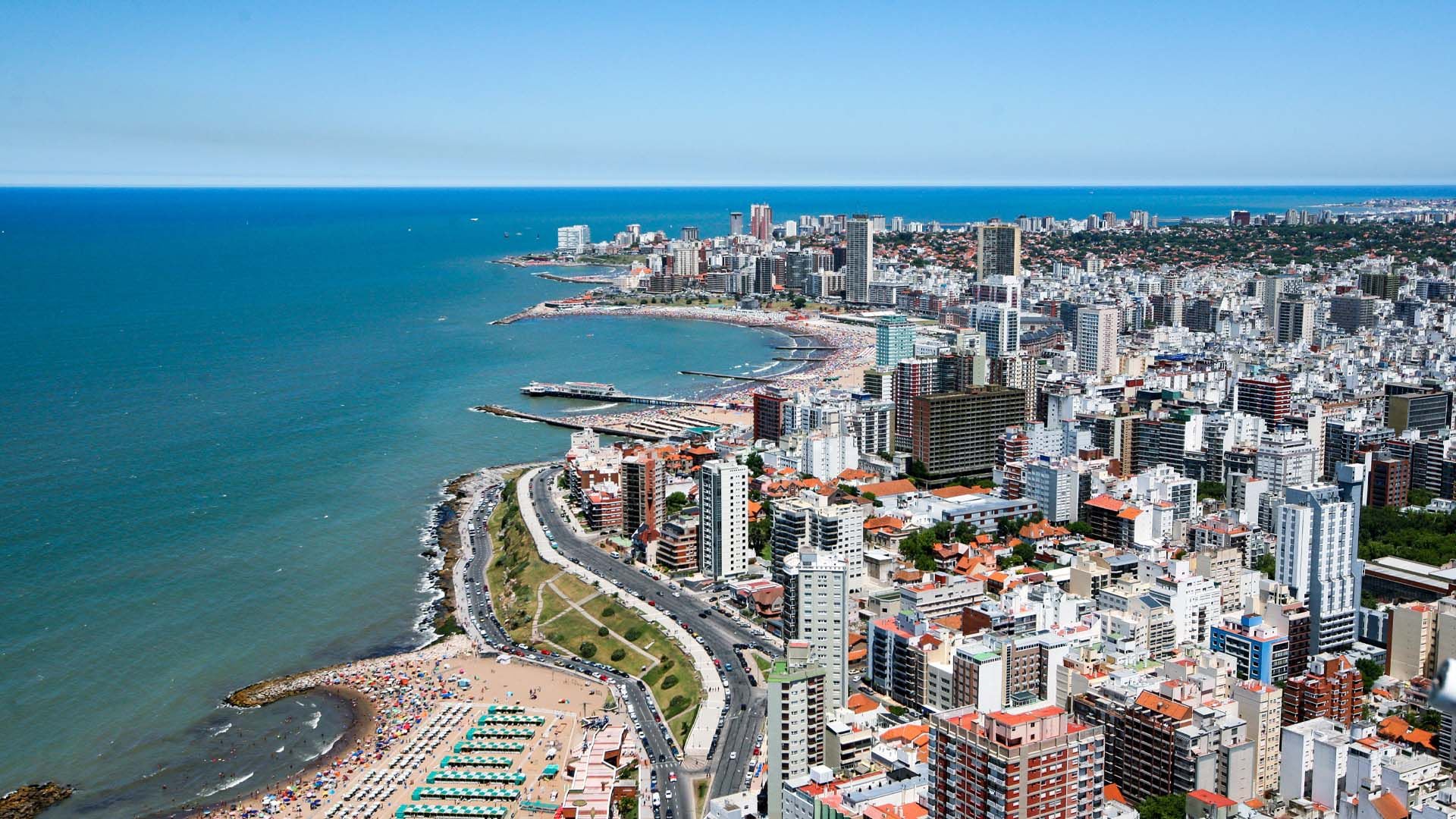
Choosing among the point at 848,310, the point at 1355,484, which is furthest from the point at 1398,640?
Answer: the point at 848,310

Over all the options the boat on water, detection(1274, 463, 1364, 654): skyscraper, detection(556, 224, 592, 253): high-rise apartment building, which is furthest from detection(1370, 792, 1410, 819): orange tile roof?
detection(556, 224, 592, 253): high-rise apartment building

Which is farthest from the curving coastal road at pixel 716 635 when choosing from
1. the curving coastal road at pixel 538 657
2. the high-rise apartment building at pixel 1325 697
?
the high-rise apartment building at pixel 1325 697

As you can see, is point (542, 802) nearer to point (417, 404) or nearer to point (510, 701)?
point (510, 701)

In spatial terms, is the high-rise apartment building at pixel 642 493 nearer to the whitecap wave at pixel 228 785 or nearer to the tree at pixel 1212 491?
the whitecap wave at pixel 228 785

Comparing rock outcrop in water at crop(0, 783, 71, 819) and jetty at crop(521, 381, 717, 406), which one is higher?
jetty at crop(521, 381, 717, 406)

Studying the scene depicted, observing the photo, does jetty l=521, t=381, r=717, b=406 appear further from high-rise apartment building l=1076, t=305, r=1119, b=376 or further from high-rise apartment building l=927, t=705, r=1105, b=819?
high-rise apartment building l=927, t=705, r=1105, b=819

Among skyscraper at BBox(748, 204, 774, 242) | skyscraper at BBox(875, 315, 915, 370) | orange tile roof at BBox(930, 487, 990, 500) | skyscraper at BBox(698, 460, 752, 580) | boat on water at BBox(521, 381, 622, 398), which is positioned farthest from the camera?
skyscraper at BBox(748, 204, 774, 242)

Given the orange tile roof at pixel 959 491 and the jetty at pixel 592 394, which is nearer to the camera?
the orange tile roof at pixel 959 491
